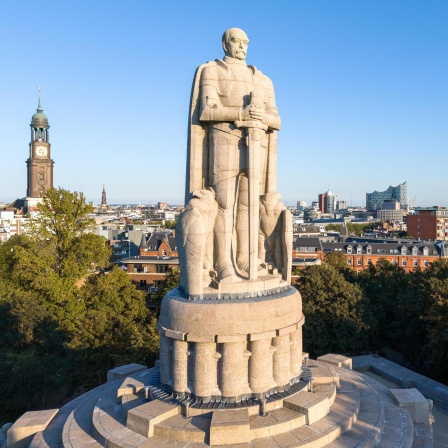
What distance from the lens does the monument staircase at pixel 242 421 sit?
10.4 meters

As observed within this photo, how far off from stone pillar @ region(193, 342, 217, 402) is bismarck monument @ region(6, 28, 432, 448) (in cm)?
3

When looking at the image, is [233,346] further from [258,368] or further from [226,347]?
[258,368]

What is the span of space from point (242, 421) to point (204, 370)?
70.4 inches

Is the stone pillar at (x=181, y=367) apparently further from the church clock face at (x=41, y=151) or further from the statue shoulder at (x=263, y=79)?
the church clock face at (x=41, y=151)

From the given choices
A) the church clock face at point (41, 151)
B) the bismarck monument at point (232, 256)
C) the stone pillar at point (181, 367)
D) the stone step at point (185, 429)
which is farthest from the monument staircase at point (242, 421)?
the church clock face at point (41, 151)

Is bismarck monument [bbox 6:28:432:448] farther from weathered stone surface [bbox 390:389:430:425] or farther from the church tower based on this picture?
the church tower

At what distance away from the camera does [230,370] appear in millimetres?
11477

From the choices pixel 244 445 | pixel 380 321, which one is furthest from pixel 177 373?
pixel 380 321

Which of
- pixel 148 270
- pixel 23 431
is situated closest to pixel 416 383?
pixel 23 431

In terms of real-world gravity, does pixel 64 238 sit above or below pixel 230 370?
above

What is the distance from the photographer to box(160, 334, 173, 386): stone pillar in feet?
40.3

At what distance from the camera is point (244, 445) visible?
1021cm

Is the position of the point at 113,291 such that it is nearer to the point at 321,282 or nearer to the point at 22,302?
the point at 22,302

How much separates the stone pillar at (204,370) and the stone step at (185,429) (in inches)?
28.7
